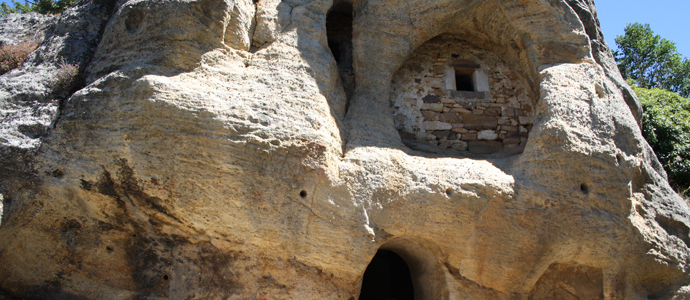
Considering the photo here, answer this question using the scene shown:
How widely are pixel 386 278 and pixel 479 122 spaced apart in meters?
2.50

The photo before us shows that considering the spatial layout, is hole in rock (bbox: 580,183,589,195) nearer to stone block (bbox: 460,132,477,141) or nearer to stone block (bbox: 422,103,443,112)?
stone block (bbox: 460,132,477,141)

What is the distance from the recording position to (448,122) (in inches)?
222

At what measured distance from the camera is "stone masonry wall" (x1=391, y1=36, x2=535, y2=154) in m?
5.56

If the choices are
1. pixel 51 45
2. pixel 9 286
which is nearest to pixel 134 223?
pixel 9 286

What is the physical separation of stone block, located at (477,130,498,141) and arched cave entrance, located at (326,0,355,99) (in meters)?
1.95

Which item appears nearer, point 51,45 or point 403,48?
point 51,45

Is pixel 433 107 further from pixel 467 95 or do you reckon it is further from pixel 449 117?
pixel 467 95

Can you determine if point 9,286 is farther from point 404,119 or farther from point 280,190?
point 404,119

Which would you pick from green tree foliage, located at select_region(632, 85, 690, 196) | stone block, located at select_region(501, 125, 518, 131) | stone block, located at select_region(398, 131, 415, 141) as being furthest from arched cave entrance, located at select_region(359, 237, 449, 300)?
green tree foliage, located at select_region(632, 85, 690, 196)

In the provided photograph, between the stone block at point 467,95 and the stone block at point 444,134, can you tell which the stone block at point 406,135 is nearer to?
the stone block at point 444,134

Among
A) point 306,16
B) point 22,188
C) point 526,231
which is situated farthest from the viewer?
point 306,16

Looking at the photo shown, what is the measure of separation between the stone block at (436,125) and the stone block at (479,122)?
0.25 metres

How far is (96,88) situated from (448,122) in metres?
4.04

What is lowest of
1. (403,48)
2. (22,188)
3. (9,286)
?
(9,286)
